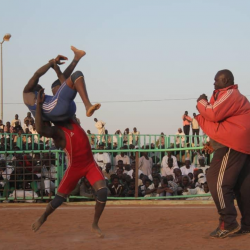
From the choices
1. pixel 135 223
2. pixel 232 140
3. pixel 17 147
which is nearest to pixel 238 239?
pixel 232 140

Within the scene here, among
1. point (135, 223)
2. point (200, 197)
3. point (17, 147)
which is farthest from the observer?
point (17, 147)

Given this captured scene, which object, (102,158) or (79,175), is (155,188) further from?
(79,175)

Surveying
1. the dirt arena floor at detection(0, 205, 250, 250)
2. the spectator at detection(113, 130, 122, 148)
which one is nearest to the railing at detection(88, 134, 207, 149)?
the spectator at detection(113, 130, 122, 148)

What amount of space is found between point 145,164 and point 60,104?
8660 millimetres

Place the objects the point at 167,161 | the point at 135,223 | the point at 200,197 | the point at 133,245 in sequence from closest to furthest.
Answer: the point at 133,245
the point at 135,223
the point at 200,197
the point at 167,161

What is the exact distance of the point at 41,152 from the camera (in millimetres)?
14438

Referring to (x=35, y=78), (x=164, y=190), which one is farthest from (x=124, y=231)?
(x=164, y=190)

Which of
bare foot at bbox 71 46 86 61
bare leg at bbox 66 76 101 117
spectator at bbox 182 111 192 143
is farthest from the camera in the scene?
spectator at bbox 182 111 192 143

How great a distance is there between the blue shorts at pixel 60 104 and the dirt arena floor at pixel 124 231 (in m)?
1.47

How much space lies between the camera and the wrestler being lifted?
6.80 metres

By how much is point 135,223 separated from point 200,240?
2.13 m

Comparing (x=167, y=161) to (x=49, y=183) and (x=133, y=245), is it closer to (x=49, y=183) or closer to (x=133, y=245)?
(x=49, y=183)

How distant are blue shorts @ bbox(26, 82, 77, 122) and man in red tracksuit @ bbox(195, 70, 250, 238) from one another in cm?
149

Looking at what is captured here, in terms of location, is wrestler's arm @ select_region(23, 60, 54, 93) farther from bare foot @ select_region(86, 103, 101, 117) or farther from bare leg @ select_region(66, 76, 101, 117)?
bare foot @ select_region(86, 103, 101, 117)
